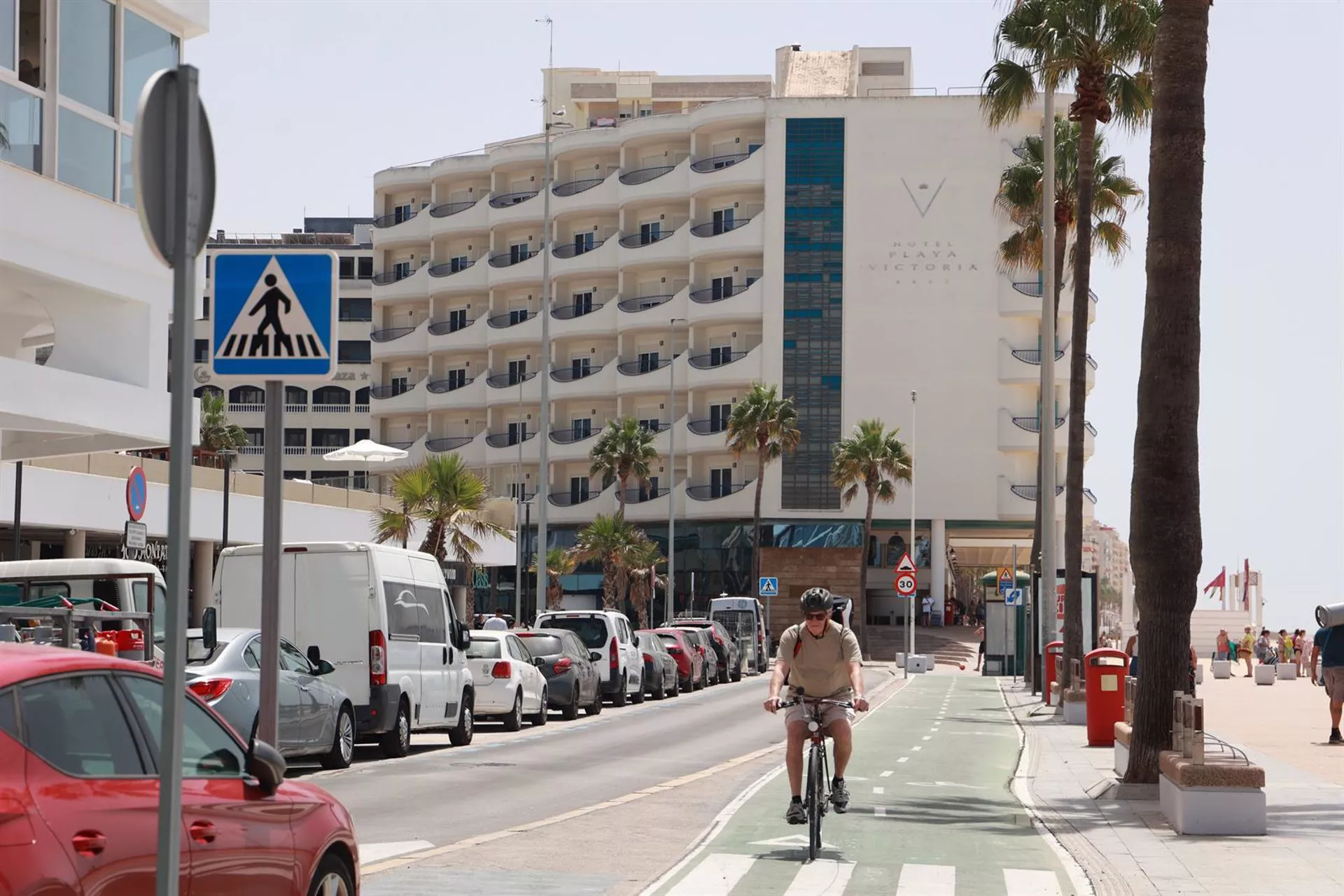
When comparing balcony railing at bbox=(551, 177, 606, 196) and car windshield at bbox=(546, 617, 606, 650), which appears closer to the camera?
car windshield at bbox=(546, 617, 606, 650)

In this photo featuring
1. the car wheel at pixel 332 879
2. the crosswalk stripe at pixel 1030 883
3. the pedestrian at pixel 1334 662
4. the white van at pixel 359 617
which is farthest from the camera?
the pedestrian at pixel 1334 662

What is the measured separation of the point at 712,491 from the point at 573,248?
50.6 feet

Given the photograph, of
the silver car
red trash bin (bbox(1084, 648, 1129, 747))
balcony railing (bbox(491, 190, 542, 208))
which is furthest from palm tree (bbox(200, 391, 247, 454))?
the silver car

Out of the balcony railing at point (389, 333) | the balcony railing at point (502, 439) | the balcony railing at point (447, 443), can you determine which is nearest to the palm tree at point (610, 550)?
the balcony railing at point (502, 439)

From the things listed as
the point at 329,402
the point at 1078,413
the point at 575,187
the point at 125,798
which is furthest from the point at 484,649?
the point at 329,402

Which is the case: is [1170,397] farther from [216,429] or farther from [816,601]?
[216,429]

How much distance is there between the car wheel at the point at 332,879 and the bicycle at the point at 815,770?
4760 millimetres

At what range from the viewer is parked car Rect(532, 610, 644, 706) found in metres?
33.8

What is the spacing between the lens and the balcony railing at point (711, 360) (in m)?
86.9

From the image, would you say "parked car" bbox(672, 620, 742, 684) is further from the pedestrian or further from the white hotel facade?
the white hotel facade

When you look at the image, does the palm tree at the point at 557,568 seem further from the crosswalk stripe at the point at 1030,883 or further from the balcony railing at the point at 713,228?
the crosswalk stripe at the point at 1030,883

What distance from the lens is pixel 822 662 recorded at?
12.1m

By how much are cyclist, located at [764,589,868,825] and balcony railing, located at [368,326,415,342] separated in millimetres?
88366

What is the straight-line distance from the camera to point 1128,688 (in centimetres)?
1716
